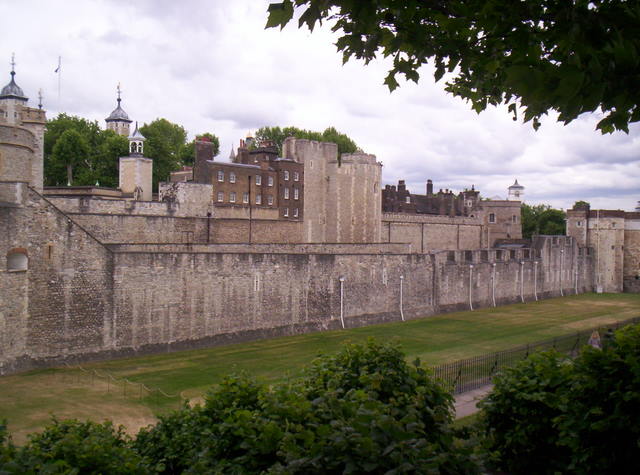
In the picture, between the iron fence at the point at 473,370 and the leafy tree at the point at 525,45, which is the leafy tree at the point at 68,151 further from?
the leafy tree at the point at 525,45

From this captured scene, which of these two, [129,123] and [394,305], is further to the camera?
[129,123]

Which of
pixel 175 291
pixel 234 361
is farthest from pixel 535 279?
pixel 175 291

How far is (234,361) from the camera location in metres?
25.2

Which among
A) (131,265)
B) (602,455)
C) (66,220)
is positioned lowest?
(602,455)

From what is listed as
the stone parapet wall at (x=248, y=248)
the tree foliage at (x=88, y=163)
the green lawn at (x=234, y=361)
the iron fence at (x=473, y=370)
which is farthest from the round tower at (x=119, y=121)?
the iron fence at (x=473, y=370)

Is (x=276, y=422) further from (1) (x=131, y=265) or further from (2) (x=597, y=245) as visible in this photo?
(2) (x=597, y=245)

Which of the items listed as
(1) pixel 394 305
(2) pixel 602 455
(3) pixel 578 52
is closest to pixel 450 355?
(1) pixel 394 305

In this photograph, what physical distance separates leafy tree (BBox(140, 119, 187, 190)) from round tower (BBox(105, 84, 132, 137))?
1679 cm

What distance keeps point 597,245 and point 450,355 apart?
43.0 m

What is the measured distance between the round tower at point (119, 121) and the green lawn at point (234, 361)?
7066 centimetres

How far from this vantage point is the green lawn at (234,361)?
17953mm

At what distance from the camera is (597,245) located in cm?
6316

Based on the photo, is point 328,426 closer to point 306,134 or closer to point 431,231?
point 431,231

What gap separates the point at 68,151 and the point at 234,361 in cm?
4380
